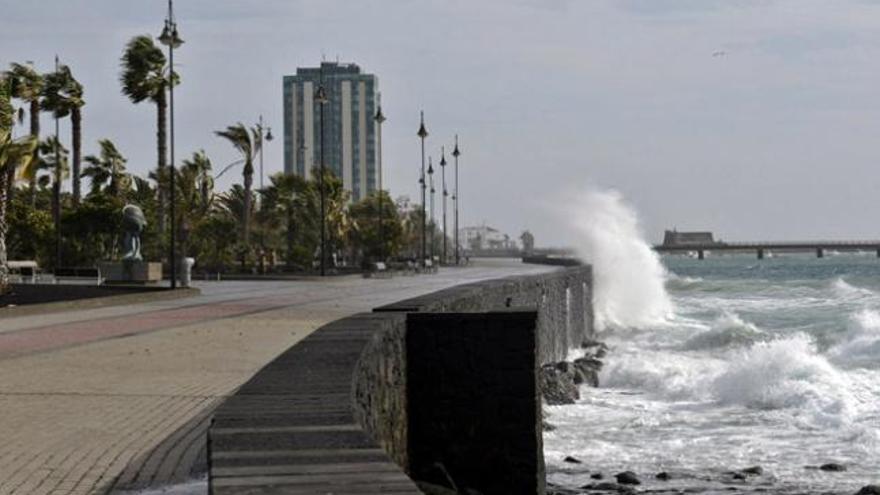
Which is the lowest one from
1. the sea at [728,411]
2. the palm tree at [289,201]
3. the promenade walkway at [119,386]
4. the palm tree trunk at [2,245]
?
the sea at [728,411]

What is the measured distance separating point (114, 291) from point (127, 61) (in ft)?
85.2

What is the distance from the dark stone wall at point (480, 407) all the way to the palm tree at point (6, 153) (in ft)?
69.8

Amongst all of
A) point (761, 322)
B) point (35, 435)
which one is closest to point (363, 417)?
point (35, 435)

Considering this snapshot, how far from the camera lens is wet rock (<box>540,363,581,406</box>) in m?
23.0

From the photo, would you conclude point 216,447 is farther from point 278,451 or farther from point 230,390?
point 230,390

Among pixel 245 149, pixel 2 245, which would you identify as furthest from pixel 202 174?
pixel 2 245

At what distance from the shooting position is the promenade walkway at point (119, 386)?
821cm

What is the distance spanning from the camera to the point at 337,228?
85.5m

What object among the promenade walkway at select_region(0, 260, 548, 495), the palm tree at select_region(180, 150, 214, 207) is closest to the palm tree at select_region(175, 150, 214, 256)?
the palm tree at select_region(180, 150, 214, 207)

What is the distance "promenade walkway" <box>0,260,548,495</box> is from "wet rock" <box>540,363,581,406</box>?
3702mm

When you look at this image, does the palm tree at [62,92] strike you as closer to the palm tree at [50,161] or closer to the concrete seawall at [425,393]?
the palm tree at [50,161]

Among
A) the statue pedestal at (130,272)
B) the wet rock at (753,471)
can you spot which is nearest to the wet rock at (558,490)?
the wet rock at (753,471)

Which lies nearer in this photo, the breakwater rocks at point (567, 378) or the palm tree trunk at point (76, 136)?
the breakwater rocks at point (567, 378)

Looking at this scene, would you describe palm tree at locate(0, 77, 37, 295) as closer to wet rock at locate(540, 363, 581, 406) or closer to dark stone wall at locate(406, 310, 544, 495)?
wet rock at locate(540, 363, 581, 406)
